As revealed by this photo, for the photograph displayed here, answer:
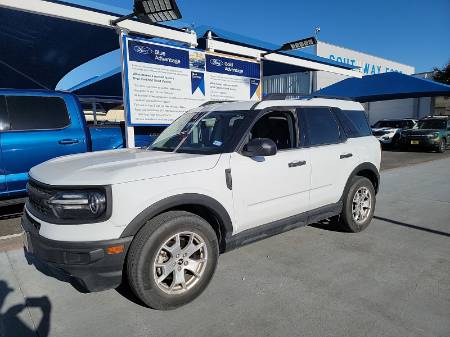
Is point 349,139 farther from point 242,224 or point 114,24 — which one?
point 114,24

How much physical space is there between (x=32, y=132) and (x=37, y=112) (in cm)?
35

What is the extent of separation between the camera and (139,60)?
667cm

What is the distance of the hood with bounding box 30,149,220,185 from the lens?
263cm

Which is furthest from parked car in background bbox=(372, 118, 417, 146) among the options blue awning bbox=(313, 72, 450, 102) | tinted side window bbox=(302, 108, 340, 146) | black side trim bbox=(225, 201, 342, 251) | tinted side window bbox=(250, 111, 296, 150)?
tinted side window bbox=(250, 111, 296, 150)

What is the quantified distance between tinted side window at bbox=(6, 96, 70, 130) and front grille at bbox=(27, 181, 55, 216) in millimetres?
2575

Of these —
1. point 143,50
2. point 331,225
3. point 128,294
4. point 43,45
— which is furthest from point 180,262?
point 43,45

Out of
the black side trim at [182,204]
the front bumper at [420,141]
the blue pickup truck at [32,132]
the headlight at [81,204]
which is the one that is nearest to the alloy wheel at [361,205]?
the black side trim at [182,204]

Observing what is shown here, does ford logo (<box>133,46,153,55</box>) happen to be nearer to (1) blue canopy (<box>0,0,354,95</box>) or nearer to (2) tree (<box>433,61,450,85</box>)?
(1) blue canopy (<box>0,0,354,95</box>)

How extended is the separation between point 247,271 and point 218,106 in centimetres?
194

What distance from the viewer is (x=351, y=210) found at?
4.63 m

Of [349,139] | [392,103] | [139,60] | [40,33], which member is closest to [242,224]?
[349,139]

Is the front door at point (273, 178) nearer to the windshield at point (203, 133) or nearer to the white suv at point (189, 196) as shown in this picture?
the white suv at point (189, 196)

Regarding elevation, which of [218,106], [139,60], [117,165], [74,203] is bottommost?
[74,203]

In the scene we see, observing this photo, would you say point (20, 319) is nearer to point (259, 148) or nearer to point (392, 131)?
point (259, 148)
